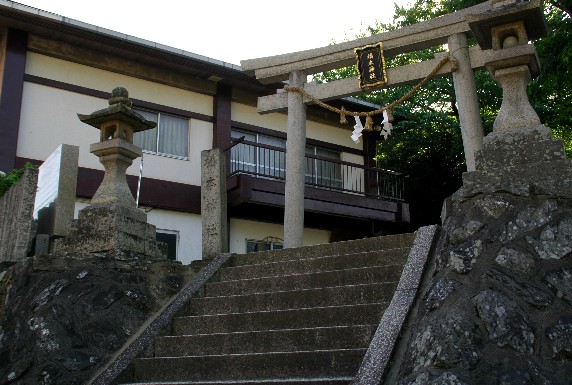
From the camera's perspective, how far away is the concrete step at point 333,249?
6.55 meters

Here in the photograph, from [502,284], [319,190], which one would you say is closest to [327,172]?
[319,190]

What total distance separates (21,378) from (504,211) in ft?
15.4

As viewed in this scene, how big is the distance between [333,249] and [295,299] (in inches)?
43.3

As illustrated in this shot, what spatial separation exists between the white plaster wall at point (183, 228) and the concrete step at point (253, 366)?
24.9ft

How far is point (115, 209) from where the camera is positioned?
22.9ft

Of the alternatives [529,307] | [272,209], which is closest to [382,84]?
[272,209]

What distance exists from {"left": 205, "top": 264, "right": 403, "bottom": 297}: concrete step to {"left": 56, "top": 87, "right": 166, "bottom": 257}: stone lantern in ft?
3.50

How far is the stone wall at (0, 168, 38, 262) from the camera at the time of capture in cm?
777

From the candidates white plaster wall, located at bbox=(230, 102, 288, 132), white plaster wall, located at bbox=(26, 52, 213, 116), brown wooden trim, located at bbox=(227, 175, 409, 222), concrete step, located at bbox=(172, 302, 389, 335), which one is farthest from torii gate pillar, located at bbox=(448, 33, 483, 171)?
white plaster wall, located at bbox=(26, 52, 213, 116)

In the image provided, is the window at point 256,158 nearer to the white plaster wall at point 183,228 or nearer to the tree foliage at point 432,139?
the white plaster wall at point 183,228

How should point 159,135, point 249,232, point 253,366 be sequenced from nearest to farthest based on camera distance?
1. point 253,366
2. point 159,135
3. point 249,232

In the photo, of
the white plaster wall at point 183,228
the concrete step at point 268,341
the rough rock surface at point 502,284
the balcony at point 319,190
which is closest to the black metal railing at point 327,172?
the balcony at point 319,190

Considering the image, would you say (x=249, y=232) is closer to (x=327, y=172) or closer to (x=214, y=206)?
(x=327, y=172)

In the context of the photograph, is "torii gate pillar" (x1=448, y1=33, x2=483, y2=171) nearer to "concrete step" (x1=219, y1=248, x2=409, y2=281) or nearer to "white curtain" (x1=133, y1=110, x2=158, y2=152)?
"concrete step" (x1=219, y1=248, x2=409, y2=281)
